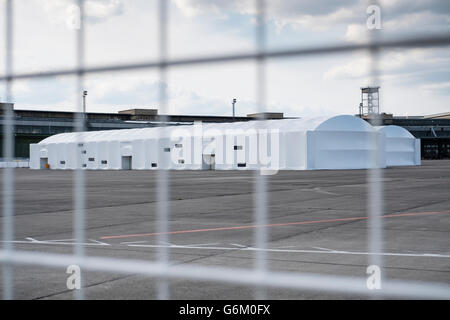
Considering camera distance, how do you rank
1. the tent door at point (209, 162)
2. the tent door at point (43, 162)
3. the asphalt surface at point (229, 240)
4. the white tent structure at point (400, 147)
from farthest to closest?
the tent door at point (43, 162), the white tent structure at point (400, 147), the tent door at point (209, 162), the asphalt surface at point (229, 240)

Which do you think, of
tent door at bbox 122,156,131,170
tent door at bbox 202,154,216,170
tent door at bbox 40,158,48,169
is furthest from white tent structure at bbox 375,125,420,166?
tent door at bbox 40,158,48,169

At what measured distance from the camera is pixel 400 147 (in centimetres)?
7925

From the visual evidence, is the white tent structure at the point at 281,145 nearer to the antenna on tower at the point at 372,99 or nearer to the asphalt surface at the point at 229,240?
the asphalt surface at the point at 229,240

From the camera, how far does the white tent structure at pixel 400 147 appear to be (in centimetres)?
7762

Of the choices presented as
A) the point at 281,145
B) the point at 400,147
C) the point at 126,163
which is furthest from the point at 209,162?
the point at 400,147

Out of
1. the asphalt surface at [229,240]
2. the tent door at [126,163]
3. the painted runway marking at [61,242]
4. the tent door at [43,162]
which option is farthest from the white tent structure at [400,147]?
the painted runway marking at [61,242]

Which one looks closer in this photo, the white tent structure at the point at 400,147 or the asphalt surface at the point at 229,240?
the asphalt surface at the point at 229,240

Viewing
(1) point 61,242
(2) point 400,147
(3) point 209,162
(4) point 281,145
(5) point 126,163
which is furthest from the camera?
(2) point 400,147

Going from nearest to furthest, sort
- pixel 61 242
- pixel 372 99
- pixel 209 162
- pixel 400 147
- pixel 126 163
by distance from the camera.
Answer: pixel 372 99 < pixel 61 242 < pixel 209 162 < pixel 126 163 < pixel 400 147

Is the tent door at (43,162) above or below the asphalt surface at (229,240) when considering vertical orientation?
above

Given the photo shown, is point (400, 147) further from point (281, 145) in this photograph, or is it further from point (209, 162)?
point (209, 162)

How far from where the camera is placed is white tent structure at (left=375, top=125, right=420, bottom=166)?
255 feet
